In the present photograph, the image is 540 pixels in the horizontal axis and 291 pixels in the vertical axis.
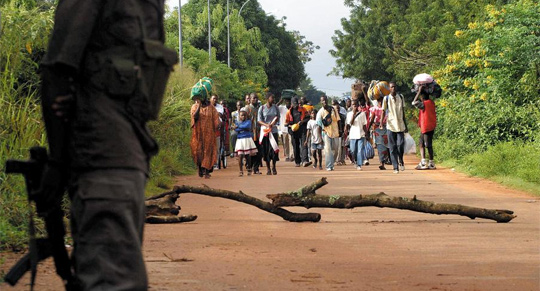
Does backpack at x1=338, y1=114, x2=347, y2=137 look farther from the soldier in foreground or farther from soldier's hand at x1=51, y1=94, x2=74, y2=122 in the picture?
soldier's hand at x1=51, y1=94, x2=74, y2=122

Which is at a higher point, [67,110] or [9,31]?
[9,31]

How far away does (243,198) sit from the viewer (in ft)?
37.6

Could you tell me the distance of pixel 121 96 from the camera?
4262 mm

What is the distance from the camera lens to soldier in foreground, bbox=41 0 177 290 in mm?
4105

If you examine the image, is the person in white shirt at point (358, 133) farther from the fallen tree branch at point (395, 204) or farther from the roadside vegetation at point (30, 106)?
the fallen tree branch at point (395, 204)

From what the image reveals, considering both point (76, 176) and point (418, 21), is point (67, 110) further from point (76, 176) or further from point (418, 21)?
point (418, 21)

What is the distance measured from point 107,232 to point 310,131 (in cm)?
2386

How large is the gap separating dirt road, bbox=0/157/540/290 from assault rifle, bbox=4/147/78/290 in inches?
110

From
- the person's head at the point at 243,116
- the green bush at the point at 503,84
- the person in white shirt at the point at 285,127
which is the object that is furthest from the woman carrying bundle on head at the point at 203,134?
the person in white shirt at the point at 285,127

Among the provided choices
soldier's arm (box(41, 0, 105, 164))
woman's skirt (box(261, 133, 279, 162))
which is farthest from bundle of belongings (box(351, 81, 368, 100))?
soldier's arm (box(41, 0, 105, 164))

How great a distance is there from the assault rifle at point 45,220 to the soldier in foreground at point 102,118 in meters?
0.07

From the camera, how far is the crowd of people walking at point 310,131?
22.5 m

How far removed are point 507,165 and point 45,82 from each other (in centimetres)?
1551

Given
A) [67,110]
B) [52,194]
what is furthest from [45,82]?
[52,194]
